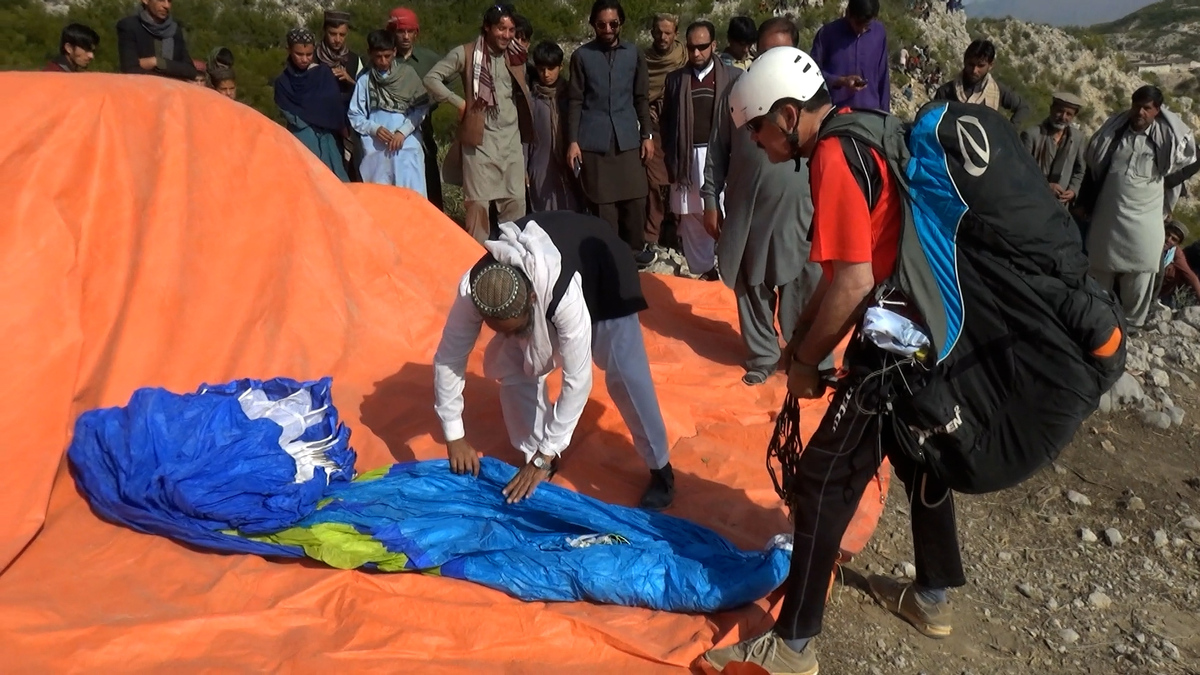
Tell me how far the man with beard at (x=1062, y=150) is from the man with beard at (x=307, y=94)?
4570 mm

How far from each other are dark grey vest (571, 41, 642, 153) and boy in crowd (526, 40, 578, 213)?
0.99 feet

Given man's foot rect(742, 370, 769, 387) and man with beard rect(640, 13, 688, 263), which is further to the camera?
man with beard rect(640, 13, 688, 263)

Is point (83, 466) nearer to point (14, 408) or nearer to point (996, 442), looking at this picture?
point (14, 408)

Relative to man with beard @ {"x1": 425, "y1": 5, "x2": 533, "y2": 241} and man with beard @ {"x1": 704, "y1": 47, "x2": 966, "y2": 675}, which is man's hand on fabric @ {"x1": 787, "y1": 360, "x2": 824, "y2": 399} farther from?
man with beard @ {"x1": 425, "y1": 5, "x2": 533, "y2": 241}

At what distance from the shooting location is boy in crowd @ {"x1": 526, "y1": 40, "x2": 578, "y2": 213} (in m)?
5.82

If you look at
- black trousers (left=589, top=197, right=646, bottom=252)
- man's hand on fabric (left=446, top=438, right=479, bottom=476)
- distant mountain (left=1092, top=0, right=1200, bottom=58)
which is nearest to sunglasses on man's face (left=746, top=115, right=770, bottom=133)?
man's hand on fabric (left=446, top=438, right=479, bottom=476)

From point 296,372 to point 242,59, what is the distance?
11.3m

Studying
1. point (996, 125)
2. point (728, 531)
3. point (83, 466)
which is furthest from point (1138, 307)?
point (83, 466)

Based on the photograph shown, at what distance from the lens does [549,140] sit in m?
5.94

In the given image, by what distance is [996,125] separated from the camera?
207 cm

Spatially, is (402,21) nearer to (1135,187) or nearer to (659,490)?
(659,490)

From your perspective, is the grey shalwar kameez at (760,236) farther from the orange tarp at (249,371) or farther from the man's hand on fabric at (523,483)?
the man's hand on fabric at (523,483)

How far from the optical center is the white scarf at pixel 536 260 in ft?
8.70

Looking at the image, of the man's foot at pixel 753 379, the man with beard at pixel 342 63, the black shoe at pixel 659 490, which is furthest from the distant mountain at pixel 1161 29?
the black shoe at pixel 659 490
